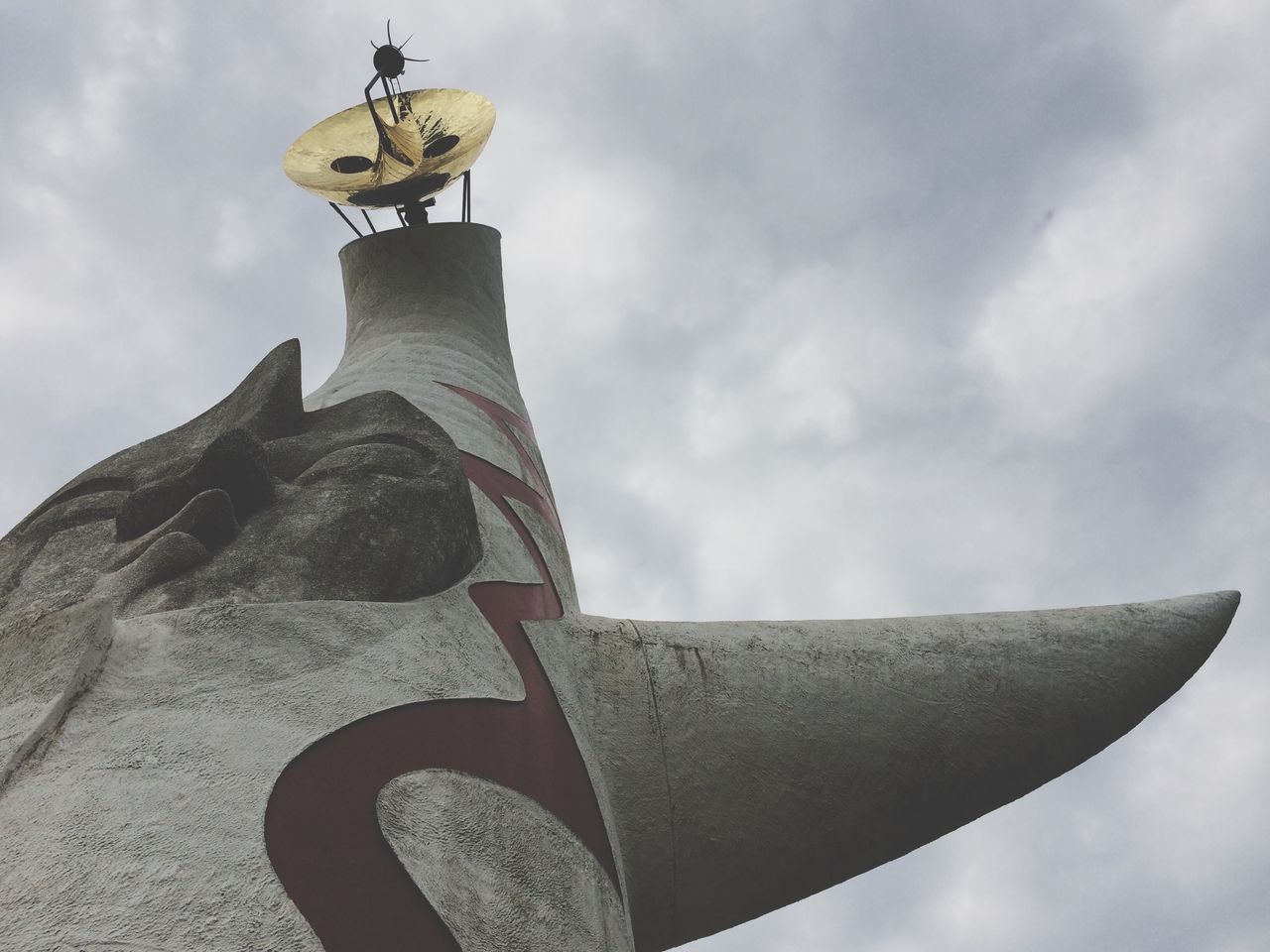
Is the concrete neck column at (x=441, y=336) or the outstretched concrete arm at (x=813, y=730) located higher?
the concrete neck column at (x=441, y=336)

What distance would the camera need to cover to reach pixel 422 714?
9.34ft

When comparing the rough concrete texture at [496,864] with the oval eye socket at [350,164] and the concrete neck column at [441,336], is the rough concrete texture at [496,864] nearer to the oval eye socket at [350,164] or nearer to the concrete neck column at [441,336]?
the concrete neck column at [441,336]

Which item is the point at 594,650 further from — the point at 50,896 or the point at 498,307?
the point at 498,307

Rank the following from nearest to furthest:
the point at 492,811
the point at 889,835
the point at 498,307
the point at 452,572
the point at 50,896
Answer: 1. the point at 50,896
2. the point at 492,811
3. the point at 452,572
4. the point at 889,835
5. the point at 498,307

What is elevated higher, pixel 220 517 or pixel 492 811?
pixel 220 517

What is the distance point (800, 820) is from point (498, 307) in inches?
150

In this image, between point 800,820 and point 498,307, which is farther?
point 498,307

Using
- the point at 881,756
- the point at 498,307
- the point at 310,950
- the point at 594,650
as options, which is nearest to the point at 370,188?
the point at 498,307

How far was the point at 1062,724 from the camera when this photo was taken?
3.73 meters

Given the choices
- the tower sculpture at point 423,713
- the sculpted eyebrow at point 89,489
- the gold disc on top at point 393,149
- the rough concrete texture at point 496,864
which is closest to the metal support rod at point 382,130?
the gold disc on top at point 393,149

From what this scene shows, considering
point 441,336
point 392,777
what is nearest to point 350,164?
point 441,336

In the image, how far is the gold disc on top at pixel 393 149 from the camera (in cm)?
692

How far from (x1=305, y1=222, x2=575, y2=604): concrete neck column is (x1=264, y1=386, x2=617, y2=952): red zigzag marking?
1281 mm

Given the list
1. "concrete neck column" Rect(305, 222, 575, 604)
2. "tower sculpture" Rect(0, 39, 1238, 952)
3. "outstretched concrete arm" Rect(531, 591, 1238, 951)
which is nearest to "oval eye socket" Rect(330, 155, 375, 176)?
"concrete neck column" Rect(305, 222, 575, 604)
